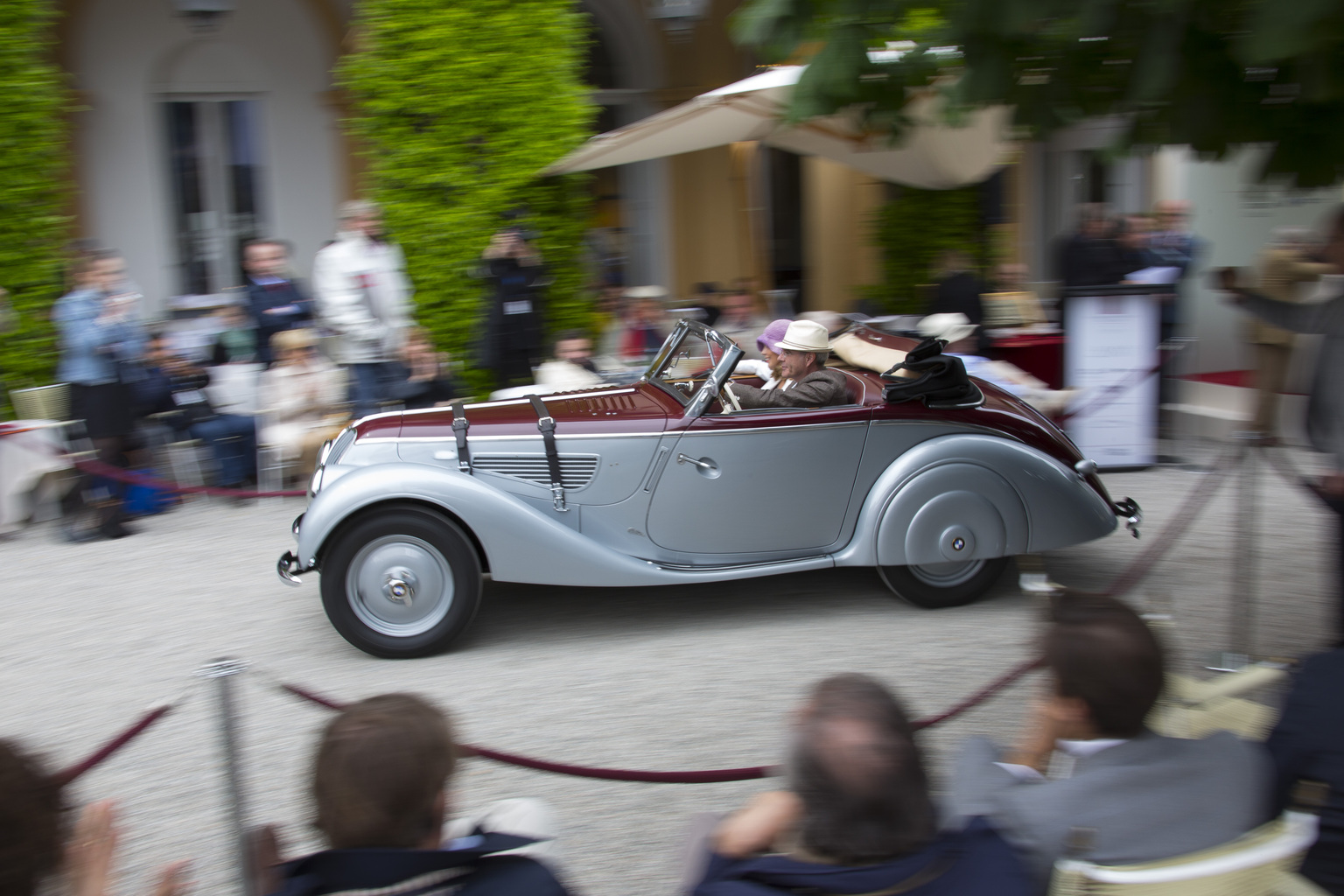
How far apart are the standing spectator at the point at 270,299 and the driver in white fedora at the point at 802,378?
14.5 feet

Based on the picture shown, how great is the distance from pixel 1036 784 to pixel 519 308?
22.0 feet

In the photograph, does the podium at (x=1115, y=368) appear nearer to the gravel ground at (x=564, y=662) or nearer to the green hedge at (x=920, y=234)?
the gravel ground at (x=564, y=662)

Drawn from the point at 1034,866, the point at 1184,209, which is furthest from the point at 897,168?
the point at 1034,866

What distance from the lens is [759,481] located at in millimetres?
4957

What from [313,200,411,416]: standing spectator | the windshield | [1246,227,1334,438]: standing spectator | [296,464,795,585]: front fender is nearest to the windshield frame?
the windshield

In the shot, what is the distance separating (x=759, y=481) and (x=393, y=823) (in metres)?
3.40

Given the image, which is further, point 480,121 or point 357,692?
point 480,121

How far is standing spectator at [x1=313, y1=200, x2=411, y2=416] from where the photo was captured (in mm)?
8453

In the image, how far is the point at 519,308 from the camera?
325 inches

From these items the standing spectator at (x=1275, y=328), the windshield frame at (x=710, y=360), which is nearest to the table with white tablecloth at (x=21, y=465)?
the windshield frame at (x=710, y=360)

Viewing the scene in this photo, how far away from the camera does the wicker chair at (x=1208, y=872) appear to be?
5.67ft

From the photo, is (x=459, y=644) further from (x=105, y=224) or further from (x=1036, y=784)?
(x=105, y=224)

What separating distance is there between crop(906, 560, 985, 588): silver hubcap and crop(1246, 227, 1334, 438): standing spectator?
282cm

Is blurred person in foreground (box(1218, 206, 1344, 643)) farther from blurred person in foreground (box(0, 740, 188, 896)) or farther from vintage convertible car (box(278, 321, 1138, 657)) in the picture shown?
blurred person in foreground (box(0, 740, 188, 896))
